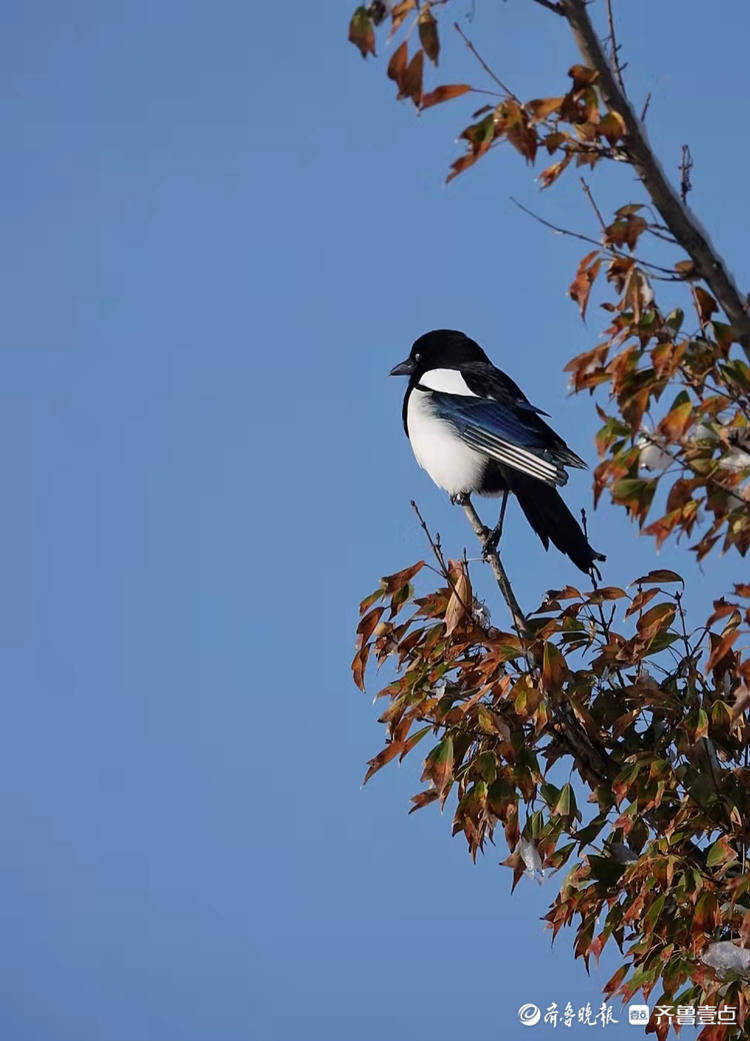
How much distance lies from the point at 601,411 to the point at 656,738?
1688 millimetres

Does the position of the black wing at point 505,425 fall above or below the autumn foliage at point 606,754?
above

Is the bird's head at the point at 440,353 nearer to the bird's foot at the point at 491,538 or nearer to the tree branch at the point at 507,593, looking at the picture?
the bird's foot at the point at 491,538

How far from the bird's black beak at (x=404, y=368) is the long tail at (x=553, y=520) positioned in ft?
6.31

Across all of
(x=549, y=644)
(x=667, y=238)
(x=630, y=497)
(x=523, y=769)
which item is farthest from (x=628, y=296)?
(x=523, y=769)

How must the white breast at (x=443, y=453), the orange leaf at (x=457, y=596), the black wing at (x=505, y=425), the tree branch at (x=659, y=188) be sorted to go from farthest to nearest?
the white breast at (x=443, y=453), the black wing at (x=505, y=425), the orange leaf at (x=457, y=596), the tree branch at (x=659, y=188)

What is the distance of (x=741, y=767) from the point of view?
466 cm

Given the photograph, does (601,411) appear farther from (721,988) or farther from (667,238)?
(721,988)

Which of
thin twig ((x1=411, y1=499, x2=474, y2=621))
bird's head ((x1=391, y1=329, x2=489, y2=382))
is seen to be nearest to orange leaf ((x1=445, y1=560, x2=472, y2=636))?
thin twig ((x1=411, y1=499, x2=474, y2=621))

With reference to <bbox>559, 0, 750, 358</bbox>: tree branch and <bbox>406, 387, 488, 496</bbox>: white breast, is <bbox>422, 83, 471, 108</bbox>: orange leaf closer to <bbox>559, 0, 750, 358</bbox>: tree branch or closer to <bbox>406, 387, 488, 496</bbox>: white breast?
<bbox>559, 0, 750, 358</bbox>: tree branch

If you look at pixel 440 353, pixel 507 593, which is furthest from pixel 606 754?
pixel 440 353

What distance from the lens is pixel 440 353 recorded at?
848 centimetres

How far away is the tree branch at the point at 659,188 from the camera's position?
3.40m

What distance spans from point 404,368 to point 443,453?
1.29 meters

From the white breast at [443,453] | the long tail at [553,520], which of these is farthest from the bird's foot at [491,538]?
the white breast at [443,453]
